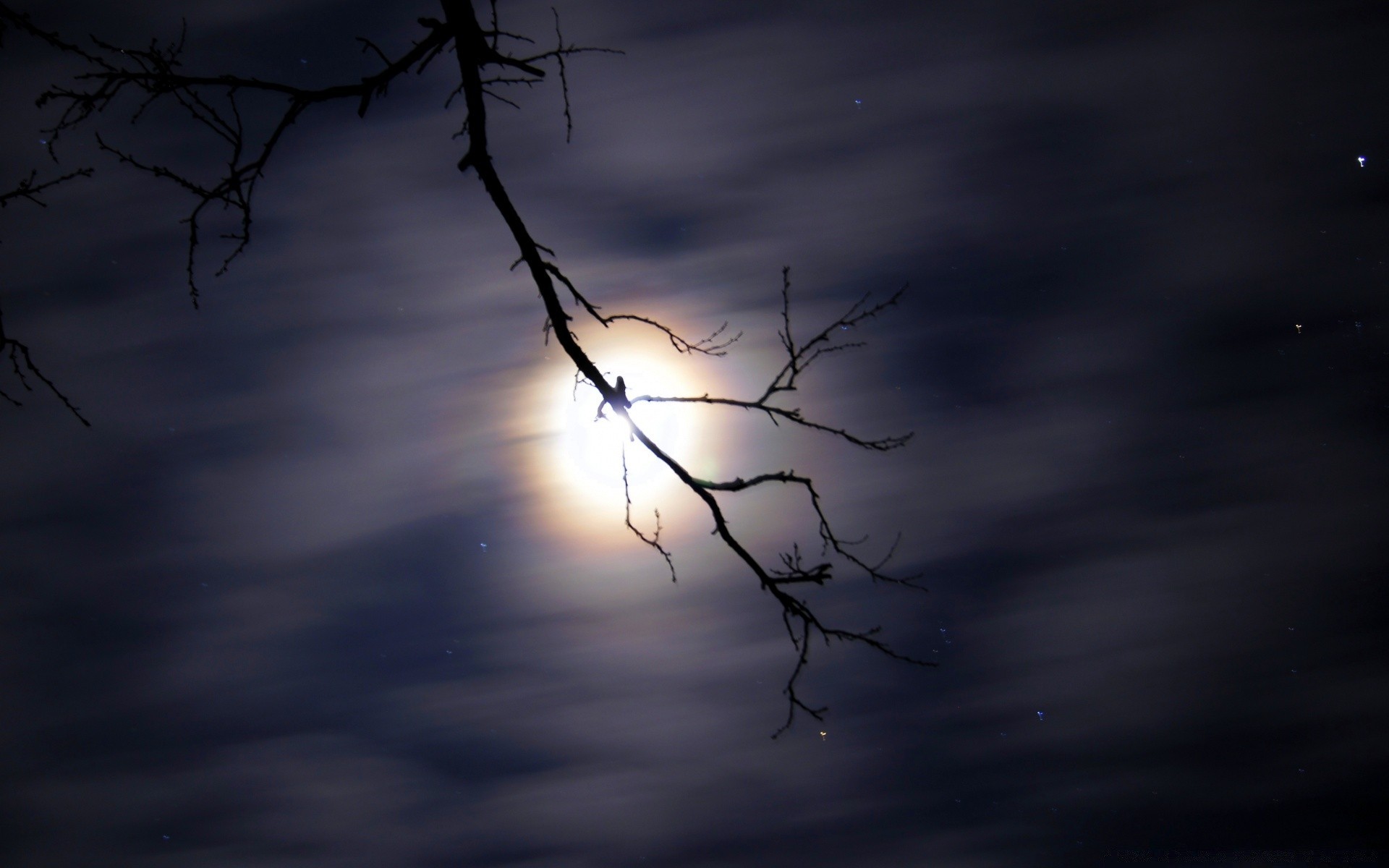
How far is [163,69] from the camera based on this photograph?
3.47 m

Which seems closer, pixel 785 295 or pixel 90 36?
pixel 90 36

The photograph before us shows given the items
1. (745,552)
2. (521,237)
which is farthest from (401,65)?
(745,552)

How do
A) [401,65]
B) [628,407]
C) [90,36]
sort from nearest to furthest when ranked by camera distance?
[90,36]
[401,65]
[628,407]

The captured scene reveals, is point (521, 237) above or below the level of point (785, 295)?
above

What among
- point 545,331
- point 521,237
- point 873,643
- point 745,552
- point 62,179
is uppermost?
point 62,179

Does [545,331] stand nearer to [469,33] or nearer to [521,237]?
[521,237]

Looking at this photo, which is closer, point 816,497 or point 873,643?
point 873,643

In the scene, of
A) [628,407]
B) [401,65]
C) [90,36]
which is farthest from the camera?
[628,407]

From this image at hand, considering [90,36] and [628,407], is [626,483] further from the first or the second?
[90,36]

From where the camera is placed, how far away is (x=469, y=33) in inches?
145

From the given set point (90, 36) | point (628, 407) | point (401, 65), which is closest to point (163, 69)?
point (90, 36)

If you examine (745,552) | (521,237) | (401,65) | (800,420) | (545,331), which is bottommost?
(745,552)

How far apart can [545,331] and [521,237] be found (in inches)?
18.0

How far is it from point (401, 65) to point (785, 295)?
1.72 m
